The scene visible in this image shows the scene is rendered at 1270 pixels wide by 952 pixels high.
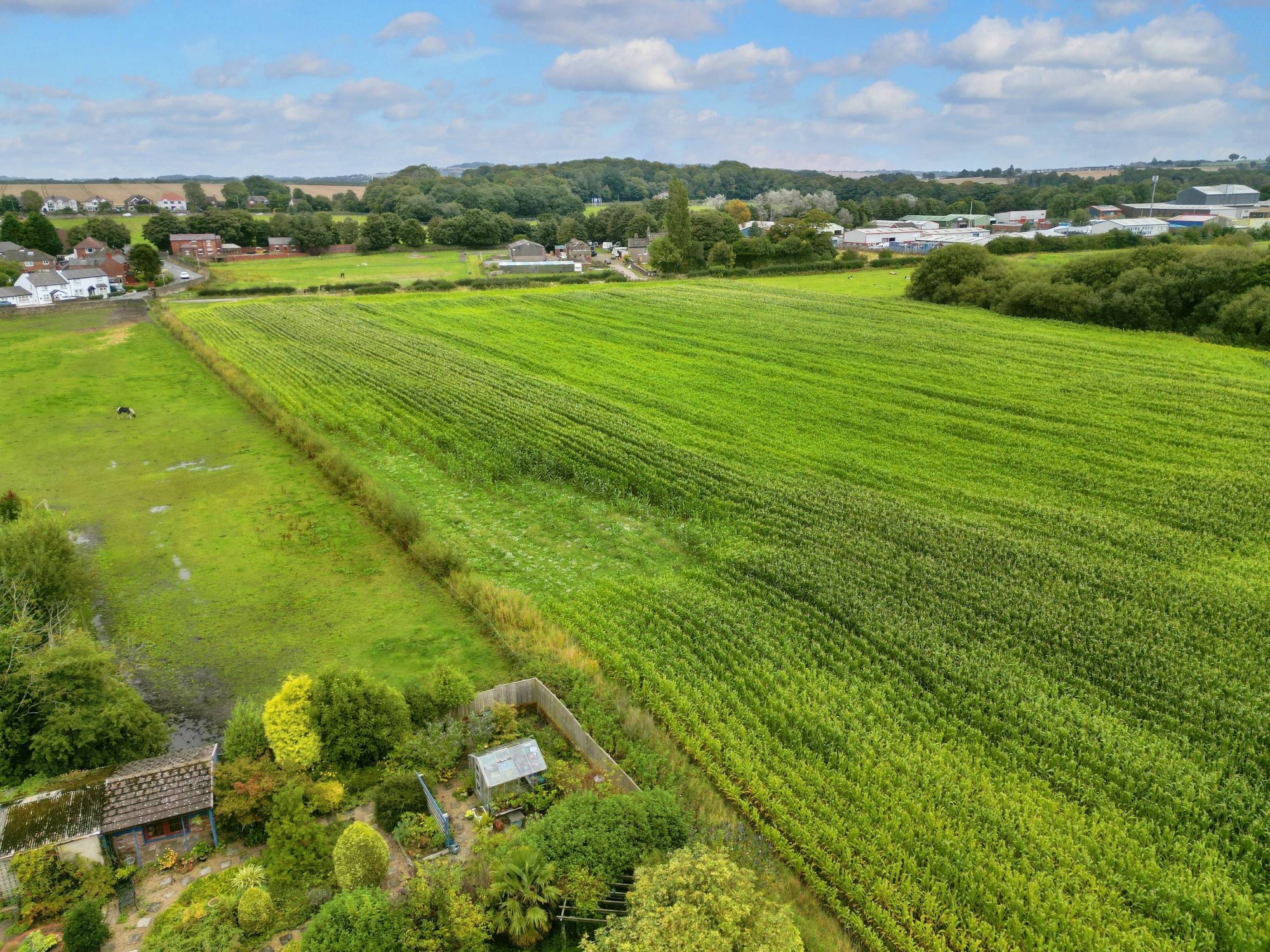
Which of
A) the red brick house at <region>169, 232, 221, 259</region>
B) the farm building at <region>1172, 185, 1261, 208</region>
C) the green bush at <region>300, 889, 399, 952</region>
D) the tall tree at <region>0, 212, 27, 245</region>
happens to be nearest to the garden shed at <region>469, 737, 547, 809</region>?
the green bush at <region>300, 889, 399, 952</region>

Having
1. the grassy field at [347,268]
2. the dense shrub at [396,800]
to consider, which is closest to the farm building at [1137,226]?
the grassy field at [347,268]

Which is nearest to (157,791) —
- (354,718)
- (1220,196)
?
(354,718)

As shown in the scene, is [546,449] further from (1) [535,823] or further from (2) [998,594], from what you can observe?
(1) [535,823]

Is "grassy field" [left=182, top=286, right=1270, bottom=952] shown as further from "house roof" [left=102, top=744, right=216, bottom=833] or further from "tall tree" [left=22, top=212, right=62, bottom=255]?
"tall tree" [left=22, top=212, right=62, bottom=255]

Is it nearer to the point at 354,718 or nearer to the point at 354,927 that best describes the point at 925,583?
the point at 354,718

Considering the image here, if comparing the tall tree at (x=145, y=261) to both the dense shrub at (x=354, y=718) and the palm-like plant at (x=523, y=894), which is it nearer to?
the dense shrub at (x=354, y=718)

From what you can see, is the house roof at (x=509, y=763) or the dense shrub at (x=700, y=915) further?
the house roof at (x=509, y=763)

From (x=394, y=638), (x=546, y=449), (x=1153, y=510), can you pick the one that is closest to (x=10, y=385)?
(x=546, y=449)
